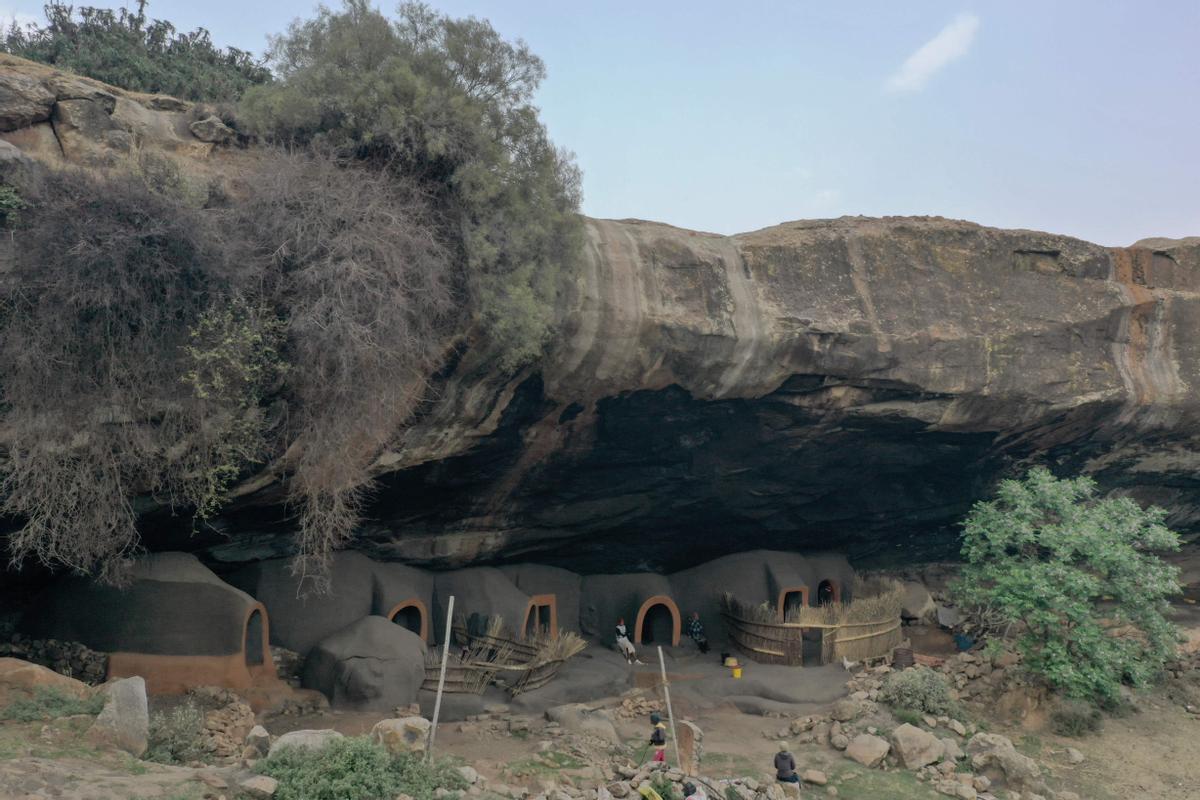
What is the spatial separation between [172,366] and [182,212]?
1.43m

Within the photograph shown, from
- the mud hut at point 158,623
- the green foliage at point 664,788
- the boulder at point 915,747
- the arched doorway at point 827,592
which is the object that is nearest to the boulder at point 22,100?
the mud hut at point 158,623

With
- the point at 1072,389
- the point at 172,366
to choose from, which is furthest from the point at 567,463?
the point at 1072,389

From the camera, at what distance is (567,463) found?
13008 millimetres

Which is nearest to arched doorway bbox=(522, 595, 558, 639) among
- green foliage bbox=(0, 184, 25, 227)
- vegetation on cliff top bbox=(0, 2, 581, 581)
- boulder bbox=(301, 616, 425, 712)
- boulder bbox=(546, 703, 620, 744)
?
boulder bbox=(546, 703, 620, 744)

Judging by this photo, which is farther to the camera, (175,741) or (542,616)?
(542,616)

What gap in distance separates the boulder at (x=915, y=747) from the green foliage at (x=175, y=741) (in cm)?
741

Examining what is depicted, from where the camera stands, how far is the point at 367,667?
11.3m

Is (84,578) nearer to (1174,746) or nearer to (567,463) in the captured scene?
(567,463)

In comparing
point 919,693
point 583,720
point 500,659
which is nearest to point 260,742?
point 583,720

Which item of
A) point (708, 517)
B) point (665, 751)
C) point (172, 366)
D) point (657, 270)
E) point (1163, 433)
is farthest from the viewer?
point (708, 517)

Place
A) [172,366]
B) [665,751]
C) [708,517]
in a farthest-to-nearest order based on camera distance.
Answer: [708,517]
[665,751]
[172,366]

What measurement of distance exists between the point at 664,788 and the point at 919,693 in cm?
508

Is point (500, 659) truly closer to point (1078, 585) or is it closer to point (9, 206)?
point (1078, 585)

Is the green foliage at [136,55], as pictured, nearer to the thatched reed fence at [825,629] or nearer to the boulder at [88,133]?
the boulder at [88,133]
